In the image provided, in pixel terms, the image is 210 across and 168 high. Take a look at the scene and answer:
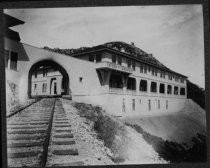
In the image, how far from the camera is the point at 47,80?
5746mm

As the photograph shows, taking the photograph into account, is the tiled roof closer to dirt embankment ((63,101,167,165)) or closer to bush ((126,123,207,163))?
dirt embankment ((63,101,167,165))

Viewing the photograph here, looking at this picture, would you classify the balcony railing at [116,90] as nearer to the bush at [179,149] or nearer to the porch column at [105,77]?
the porch column at [105,77]

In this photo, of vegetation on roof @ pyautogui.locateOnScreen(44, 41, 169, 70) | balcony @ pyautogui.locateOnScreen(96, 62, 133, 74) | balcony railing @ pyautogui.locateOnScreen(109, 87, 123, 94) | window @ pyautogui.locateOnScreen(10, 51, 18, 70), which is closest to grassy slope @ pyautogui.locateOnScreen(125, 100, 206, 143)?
balcony railing @ pyautogui.locateOnScreen(109, 87, 123, 94)

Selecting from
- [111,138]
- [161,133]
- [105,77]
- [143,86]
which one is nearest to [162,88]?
[143,86]

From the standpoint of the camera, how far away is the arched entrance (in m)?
5.79

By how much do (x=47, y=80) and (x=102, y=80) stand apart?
1012 mm

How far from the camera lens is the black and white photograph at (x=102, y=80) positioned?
5559 millimetres

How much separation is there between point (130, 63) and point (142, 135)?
4.52 ft

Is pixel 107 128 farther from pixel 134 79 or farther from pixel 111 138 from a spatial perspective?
pixel 134 79

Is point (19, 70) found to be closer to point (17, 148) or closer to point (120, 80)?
point (17, 148)

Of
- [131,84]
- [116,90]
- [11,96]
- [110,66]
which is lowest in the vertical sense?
[11,96]

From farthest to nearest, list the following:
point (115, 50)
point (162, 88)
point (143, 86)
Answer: point (162, 88) → point (143, 86) → point (115, 50)

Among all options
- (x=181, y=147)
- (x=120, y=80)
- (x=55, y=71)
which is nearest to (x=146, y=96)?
(x=120, y=80)

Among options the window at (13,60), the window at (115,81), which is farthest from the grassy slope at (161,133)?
the window at (13,60)
